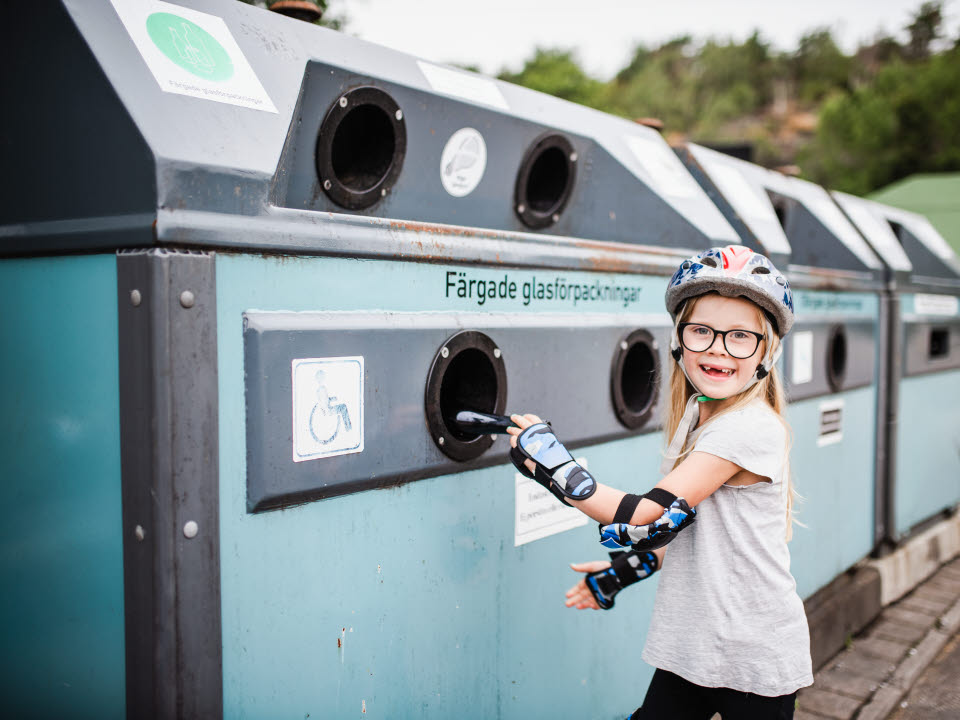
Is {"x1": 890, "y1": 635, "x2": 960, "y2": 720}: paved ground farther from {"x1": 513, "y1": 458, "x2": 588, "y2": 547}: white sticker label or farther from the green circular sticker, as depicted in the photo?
the green circular sticker

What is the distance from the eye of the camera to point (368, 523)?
4.99 ft

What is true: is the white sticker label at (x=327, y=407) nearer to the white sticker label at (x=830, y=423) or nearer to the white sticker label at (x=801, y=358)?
the white sticker label at (x=801, y=358)

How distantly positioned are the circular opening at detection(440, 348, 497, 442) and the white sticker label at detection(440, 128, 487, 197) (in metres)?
0.41

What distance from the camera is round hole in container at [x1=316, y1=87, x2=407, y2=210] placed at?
160 centimetres

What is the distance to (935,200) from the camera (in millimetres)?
6832

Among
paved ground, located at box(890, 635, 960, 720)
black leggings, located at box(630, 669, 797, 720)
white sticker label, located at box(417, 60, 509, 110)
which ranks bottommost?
paved ground, located at box(890, 635, 960, 720)

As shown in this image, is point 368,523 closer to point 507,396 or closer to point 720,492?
point 507,396

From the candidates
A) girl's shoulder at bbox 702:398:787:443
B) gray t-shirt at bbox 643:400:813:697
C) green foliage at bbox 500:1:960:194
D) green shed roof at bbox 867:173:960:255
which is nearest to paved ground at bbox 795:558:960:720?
gray t-shirt at bbox 643:400:813:697

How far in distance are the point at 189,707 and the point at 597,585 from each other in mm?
860

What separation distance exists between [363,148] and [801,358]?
6.41 feet

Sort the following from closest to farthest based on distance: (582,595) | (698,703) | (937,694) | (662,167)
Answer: (698,703)
(582,595)
(662,167)
(937,694)

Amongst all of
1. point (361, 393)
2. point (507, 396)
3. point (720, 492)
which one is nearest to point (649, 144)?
point (507, 396)

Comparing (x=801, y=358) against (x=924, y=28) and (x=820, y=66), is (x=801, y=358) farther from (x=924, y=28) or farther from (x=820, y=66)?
(x=820, y=66)

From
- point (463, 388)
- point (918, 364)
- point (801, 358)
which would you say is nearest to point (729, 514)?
point (463, 388)
